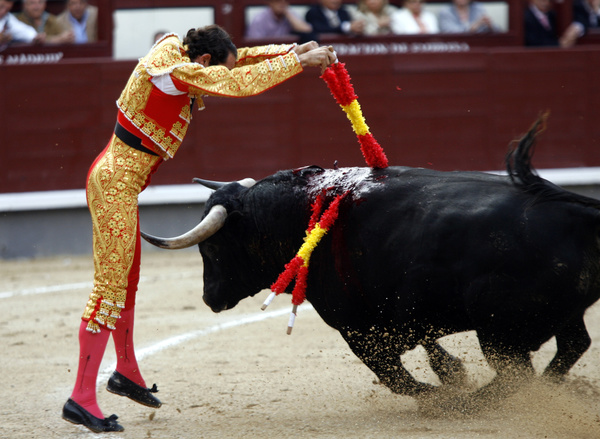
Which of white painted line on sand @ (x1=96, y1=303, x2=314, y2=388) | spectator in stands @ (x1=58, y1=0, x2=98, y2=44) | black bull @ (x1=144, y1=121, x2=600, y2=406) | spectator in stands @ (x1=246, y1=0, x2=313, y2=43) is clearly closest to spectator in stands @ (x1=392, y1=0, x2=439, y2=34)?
spectator in stands @ (x1=246, y1=0, x2=313, y2=43)

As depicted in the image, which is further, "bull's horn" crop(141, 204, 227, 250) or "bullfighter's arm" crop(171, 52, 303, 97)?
"bull's horn" crop(141, 204, 227, 250)

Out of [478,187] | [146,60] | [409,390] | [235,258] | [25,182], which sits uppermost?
[146,60]

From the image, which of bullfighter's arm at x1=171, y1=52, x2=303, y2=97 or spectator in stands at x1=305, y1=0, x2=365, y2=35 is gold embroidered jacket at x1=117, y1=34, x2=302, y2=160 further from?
spectator in stands at x1=305, y1=0, x2=365, y2=35

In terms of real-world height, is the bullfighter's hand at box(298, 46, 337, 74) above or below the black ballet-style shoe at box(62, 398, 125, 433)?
above

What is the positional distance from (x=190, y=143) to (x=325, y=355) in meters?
3.45

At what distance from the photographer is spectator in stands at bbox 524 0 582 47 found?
7.25 m

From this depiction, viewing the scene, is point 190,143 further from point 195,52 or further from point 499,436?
point 499,436

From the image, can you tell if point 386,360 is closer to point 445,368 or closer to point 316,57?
point 445,368

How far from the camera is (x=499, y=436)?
2518 millimetres

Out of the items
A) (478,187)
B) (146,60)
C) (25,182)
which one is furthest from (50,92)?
(478,187)

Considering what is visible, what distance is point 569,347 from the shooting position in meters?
2.81

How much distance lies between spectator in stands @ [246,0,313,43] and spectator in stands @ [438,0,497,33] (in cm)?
112

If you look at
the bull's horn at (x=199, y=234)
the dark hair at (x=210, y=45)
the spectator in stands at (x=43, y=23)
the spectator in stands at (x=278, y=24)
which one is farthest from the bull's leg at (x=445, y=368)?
the spectator in stands at (x=43, y=23)

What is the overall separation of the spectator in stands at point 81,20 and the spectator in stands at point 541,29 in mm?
3464
